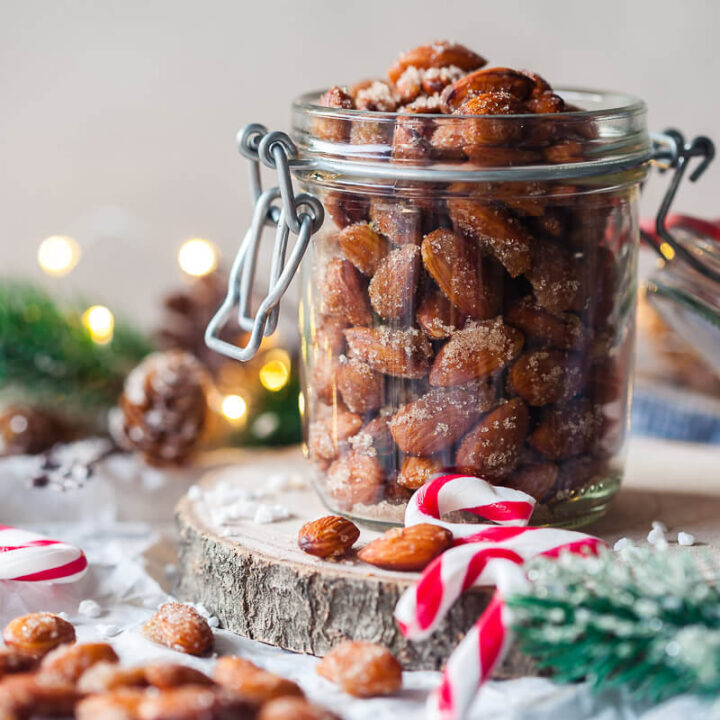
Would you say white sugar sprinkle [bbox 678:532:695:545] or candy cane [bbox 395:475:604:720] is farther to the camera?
white sugar sprinkle [bbox 678:532:695:545]

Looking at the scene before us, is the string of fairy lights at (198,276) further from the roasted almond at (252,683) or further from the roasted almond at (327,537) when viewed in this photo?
the roasted almond at (252,683)

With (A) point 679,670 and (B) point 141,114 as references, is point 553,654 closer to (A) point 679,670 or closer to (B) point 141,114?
(A) point 679,670

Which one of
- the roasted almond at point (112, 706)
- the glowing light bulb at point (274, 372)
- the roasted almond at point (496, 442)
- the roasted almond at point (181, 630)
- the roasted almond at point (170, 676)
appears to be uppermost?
the roasted almond at point (496, 442)

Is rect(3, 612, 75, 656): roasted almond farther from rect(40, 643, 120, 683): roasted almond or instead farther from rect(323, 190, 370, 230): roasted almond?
rect(323, 190, 370, 230): roasted almond

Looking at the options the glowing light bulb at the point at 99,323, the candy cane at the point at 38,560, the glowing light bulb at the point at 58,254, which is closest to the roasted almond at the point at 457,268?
the candy cane at the point at 38,560

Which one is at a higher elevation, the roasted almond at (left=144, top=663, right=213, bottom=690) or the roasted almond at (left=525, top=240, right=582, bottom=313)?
the roasted almond at (left=525, top=240, right=582, bottom=313)

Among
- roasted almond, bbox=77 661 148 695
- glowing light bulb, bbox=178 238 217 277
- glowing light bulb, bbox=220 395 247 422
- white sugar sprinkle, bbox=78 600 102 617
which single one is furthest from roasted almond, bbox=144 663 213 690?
glowing light bulb, bbox=178 238 217 277

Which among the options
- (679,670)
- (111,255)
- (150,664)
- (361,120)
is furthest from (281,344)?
(679,670)
